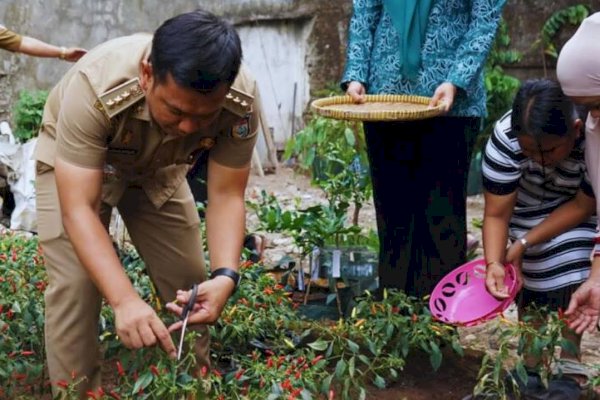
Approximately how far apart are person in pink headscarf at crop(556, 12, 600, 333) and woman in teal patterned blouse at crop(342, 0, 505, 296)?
61 centimetres

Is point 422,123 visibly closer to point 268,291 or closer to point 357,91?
point 357,91

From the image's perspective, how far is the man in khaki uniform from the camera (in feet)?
7.97

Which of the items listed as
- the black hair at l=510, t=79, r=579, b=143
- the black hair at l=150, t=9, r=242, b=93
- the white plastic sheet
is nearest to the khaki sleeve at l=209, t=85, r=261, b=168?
the black hair at l=150, t=9, r=242, b=93

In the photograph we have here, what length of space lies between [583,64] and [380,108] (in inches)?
36.6

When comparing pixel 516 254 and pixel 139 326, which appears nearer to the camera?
pixel 139 326

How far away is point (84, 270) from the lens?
113 inches

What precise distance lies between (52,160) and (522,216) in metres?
1.56

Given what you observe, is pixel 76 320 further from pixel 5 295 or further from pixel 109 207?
pixel 5 295

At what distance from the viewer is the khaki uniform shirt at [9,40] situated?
5145 millimetres

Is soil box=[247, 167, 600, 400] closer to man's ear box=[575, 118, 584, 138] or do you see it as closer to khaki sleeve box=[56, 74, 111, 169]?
man's ear box=[575, 118, 584, 138]

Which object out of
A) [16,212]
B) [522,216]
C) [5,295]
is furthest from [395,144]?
[16,212]

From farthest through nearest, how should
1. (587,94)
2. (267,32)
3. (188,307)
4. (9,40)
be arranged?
(267,32), (9,40), (587,94), (188,307)

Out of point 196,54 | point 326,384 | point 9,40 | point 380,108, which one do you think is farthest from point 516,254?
point 9,40

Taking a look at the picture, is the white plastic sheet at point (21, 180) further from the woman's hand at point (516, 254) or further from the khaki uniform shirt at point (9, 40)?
the woman's hand at point (516, 254)
